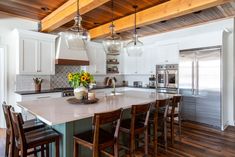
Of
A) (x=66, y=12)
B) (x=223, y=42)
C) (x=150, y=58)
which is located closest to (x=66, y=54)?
(x=66, y=12)

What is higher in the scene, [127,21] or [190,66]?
[127,21]

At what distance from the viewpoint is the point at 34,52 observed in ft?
14.1

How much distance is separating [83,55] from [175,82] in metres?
2.97

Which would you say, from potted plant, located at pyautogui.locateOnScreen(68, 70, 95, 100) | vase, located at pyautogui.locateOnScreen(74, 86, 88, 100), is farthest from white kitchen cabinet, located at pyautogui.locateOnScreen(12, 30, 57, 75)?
vase, located at pyautogui.locateOnScreen(74, 86, 88, 100)

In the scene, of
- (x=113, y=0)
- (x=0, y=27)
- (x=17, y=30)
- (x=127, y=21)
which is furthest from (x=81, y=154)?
(x=0, y=27)

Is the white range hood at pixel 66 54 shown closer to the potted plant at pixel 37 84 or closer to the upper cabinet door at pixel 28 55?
the upper cabinet door at pixel 28 55

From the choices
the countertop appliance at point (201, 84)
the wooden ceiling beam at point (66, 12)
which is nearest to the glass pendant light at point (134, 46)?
the wooden ceiling beam at point (66, 12)

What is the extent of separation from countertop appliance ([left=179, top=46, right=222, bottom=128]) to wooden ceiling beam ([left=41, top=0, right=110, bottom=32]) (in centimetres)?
305

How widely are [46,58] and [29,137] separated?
3060 mm

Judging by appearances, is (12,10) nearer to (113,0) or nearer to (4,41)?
(4,41)

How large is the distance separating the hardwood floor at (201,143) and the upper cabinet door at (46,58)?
1773 millimetres

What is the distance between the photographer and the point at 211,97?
4203 millimetres

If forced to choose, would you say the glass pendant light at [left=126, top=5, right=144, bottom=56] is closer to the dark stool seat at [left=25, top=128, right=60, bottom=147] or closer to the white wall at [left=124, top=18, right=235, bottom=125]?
the white wall at [left=124, top=18, right=235, bottom=125]

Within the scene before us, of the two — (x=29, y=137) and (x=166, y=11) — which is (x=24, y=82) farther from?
(x=166, y=11)
